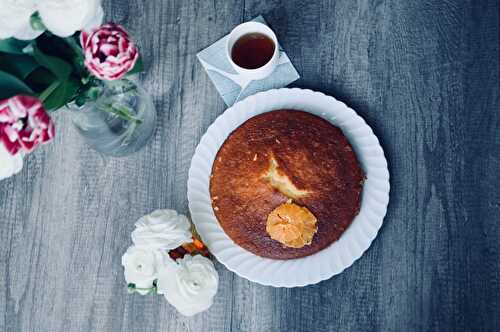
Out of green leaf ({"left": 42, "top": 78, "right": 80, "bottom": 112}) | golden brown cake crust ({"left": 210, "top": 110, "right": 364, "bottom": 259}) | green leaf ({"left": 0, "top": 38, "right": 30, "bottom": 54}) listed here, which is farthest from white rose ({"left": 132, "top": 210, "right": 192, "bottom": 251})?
green leaf ({"left": 0, "top": 38, "right": 30, "bottom": 54})

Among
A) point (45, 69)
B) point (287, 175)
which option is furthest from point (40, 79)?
point (287, 175)

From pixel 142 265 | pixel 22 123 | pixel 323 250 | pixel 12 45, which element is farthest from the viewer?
pixel 323 250

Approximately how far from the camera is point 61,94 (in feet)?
2.89

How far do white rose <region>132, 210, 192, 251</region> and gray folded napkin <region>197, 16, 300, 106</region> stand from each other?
13.2 inches

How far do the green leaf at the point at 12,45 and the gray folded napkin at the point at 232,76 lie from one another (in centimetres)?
51

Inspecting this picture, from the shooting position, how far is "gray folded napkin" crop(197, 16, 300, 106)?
1266mm

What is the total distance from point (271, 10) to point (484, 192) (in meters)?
0.64

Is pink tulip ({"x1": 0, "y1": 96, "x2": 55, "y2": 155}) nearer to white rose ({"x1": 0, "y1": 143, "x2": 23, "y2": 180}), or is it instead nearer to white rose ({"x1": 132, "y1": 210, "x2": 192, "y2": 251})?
white rose ({"x1": 0, "y1": 143, "x2": 23, "y2": 180})

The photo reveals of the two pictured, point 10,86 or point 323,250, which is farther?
point 323,250

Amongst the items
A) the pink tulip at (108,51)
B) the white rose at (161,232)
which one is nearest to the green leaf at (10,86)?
the pink tulip at (108,51)

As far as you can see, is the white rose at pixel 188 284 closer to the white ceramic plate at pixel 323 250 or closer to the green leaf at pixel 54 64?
the white ceramic plate at pixel 323 250

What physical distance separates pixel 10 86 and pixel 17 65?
0.07 meters

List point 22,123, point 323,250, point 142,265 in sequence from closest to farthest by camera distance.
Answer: point 22,123 < point 142,265 < point 323,250

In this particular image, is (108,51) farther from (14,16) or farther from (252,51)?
(252,51)
